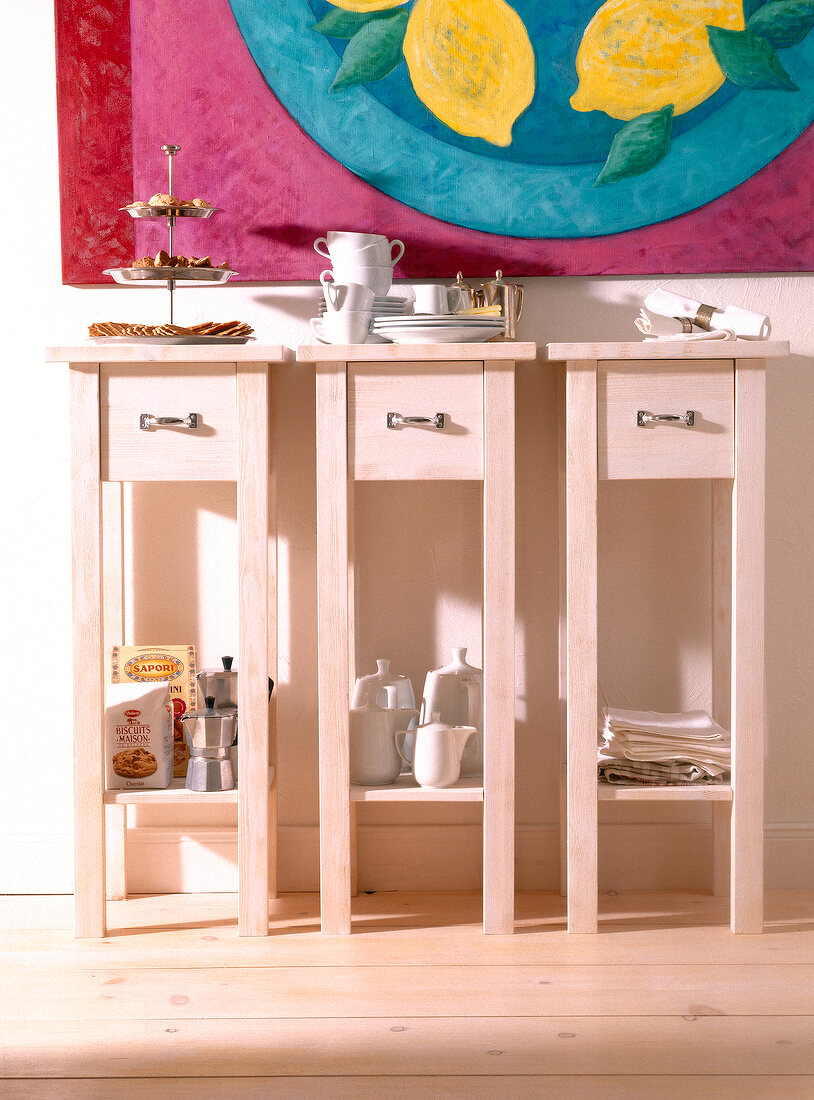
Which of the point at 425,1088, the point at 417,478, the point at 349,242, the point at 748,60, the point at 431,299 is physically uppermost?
the point at 748,60

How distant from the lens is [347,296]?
1.67m

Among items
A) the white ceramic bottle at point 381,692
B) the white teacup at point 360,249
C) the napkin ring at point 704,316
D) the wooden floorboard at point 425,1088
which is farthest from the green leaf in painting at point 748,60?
the wooden floorboard at point 425,1088

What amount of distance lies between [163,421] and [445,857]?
95 centimetres

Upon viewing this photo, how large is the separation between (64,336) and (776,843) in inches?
64.4

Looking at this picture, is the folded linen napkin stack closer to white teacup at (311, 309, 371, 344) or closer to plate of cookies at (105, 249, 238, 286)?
white teacup at (311, 309, 371, 344)

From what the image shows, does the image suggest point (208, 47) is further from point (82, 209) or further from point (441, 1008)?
point (441, 1008)

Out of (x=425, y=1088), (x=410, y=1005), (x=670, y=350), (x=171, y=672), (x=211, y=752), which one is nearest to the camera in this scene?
(x=425, y=1088)

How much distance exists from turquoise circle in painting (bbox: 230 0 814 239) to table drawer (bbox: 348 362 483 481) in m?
0.42

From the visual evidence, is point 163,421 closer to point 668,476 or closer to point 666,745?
point 668,476

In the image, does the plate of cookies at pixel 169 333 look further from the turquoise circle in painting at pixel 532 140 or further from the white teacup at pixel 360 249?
the turquoise circle in painting at pixel 532 140

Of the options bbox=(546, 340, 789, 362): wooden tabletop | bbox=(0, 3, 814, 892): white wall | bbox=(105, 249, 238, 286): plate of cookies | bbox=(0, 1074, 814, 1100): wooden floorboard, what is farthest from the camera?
bbox=(0, 3, 814, 892): white wall

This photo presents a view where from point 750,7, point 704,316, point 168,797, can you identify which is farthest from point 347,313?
point 750,7

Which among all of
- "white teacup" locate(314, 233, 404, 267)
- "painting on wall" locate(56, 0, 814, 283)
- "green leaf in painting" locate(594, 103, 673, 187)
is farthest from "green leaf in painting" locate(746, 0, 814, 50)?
"white teacup" locate(314, 233, 404, 267)

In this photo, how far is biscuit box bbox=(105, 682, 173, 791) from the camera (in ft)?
5.63
